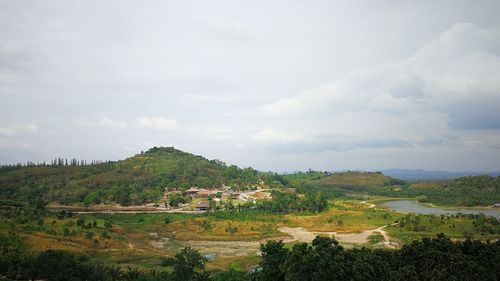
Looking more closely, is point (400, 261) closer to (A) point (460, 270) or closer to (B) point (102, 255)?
(A) point (460, 270)

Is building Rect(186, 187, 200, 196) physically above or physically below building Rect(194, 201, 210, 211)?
above

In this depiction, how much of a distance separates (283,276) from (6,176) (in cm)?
12672

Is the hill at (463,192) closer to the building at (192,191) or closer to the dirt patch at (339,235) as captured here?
the dirt patch at (339,235)

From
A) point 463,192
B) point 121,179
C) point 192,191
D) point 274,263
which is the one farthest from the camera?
point 463,192

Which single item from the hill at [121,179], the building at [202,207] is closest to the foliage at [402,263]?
the building at [202,207]

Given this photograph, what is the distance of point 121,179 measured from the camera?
403 feet

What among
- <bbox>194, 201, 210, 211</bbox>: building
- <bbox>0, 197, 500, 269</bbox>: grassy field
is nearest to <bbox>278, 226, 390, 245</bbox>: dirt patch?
<bbox>0, 197, 500, 269</bbox>: grassy field

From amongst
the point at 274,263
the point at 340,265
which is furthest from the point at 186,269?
the point at 340,265

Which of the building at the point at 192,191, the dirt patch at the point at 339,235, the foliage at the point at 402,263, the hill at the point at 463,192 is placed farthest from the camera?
the hill at the point at 463,192

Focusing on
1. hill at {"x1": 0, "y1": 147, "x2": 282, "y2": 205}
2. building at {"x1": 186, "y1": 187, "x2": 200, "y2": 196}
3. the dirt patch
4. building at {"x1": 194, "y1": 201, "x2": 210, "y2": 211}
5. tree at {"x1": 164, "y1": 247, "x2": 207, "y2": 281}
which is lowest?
the dirt patch

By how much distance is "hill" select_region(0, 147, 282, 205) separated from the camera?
106938mm

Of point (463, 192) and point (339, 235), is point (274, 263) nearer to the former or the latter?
point (339, 235)

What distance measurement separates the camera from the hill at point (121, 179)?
107 meters

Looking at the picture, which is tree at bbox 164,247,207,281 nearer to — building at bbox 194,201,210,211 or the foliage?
the foliage
